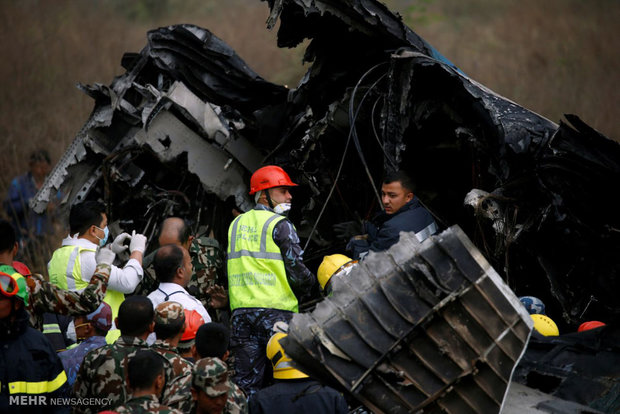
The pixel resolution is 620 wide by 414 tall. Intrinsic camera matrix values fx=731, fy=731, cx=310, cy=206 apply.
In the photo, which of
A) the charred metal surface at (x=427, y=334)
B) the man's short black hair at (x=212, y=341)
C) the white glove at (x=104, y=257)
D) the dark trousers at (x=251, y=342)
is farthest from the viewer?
the dark trousers at (x=251, y=342)

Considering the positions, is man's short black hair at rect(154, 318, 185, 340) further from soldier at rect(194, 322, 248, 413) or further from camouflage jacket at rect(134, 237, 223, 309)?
camouflage jacket at rect(134, 237, 223, 309)

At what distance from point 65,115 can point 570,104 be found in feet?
39.1

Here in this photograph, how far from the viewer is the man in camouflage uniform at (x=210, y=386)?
4.17 m

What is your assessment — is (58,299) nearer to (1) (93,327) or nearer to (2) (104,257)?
(2) (104,257)

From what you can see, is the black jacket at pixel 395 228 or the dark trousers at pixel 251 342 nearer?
the dark trousers at pixel 251 342

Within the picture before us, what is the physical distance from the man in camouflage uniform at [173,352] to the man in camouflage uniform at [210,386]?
12cm

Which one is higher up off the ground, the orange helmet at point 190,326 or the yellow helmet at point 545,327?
the orange helmet at point 190,326

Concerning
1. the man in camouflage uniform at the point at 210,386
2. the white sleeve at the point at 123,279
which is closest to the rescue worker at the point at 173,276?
the white sleeve at the point at 123,279

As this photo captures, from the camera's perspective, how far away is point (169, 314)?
480 cm

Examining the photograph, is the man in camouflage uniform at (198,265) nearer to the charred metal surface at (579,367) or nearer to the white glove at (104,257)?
the white glove at (104,257)

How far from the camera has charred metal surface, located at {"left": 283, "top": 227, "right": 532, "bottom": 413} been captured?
4.29m

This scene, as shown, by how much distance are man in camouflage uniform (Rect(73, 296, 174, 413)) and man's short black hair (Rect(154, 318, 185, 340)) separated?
0.22 meters

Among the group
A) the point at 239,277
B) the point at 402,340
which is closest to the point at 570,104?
the point at 239,277

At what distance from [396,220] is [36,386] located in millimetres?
3233
